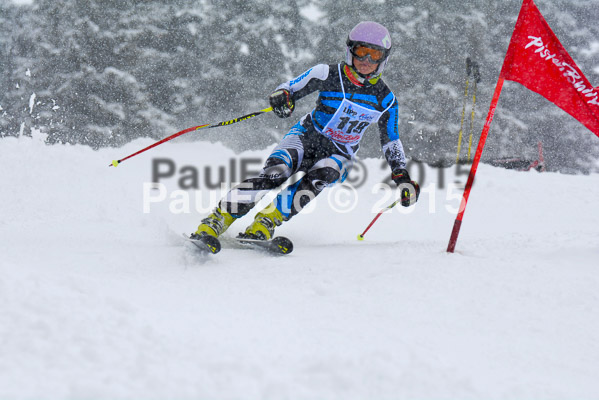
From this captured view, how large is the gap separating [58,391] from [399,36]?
22.6 m

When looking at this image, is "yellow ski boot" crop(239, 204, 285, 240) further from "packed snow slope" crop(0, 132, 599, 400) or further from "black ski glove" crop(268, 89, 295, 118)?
"black ski glove" crop(268, 89, 295, 118)

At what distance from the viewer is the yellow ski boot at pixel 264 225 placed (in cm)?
446

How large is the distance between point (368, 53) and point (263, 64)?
1916 cm

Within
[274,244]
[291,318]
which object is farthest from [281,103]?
[291,318]

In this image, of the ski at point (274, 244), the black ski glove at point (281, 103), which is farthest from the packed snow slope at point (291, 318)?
the black ski glove at point (281, 103)

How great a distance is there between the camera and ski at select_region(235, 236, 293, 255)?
4.13 metres

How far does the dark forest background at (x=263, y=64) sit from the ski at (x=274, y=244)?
17801 mm

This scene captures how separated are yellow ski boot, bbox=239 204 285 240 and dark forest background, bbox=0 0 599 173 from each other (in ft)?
57.3

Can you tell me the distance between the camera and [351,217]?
25.7ft

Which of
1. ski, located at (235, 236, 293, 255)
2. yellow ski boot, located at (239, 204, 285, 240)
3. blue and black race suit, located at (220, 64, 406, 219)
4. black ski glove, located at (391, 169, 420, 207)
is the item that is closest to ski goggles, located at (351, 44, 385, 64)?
blue and black race suit, located at (220, 64, 406, 219)

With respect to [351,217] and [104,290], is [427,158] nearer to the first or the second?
[351,217]

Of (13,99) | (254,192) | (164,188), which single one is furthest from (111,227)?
(13,99)

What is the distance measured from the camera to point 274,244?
4.16m

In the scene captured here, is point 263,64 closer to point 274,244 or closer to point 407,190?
point 407,190
